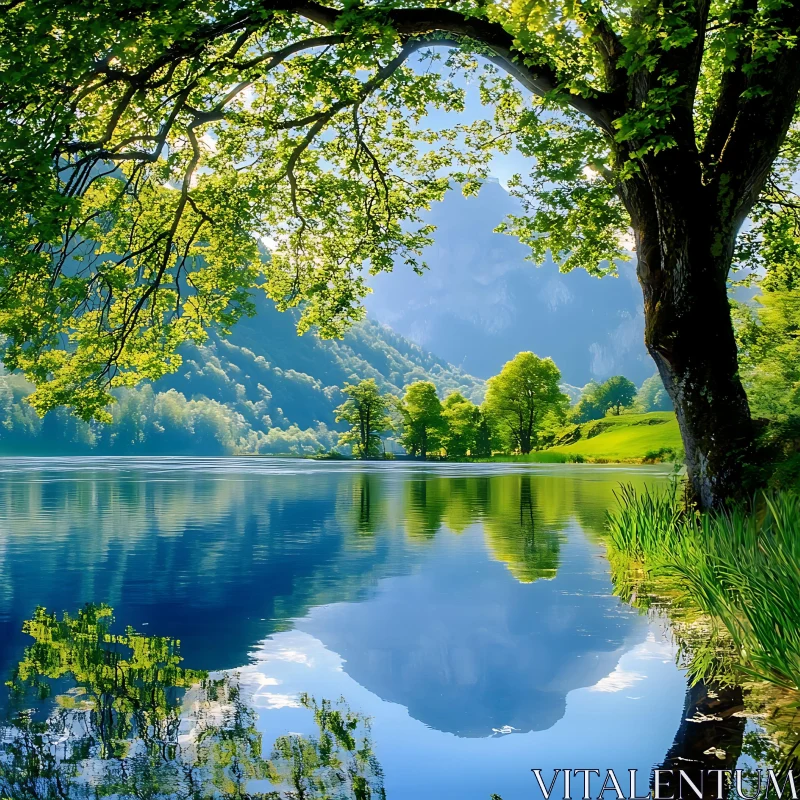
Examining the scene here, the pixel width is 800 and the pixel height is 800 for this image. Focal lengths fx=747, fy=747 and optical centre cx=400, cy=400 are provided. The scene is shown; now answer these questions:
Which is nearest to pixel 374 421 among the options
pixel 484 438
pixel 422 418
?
pixel 422 418

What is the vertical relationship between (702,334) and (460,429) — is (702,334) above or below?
above

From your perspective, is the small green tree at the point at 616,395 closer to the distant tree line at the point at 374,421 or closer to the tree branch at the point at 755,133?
the distant tree line at the point at 374,421

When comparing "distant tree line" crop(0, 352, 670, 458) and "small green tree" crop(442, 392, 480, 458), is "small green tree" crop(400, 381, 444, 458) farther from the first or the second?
"small green tree" crop(442, 392, 480, 458)

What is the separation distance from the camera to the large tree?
26.9ft

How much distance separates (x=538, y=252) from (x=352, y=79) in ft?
15.9

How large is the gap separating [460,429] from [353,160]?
77793mm

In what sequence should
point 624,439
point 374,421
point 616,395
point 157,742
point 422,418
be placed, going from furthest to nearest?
point 616,395 → point 374,421 → point 422,418 → point 624,439 → point 157,742

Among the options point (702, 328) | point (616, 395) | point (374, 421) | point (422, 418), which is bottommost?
point (374, 421)

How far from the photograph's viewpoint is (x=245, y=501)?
1032 inches

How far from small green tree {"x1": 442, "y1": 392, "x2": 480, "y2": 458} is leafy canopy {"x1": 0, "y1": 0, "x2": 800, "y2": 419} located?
2969 inches

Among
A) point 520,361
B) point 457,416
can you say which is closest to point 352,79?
point 520,361

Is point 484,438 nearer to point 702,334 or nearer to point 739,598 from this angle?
point 702,334

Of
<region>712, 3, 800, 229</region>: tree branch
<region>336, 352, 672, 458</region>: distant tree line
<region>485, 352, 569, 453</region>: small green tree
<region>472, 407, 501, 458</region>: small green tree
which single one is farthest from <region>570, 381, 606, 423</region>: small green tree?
<region>712, 3, 800, 229</region>: tree branch

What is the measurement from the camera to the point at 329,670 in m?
6.65
